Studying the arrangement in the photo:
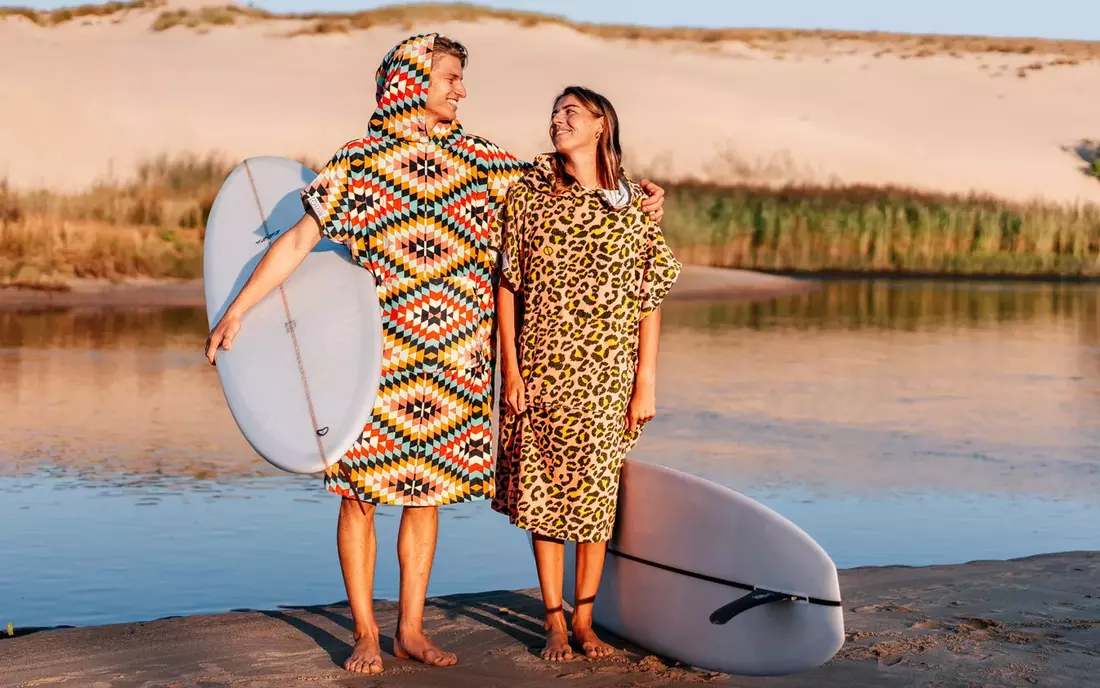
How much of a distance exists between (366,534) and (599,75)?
37.0 metres

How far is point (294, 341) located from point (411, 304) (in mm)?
341

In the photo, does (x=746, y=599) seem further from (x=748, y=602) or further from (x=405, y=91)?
(x=405, y=91)

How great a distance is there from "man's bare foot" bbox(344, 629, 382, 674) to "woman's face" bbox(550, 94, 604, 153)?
1289mm

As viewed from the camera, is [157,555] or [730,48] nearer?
[157,555]

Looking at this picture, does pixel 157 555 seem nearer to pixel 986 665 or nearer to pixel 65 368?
pixel 986 665

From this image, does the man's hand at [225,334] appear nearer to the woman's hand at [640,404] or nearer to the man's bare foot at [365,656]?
the man's bare foot at [365,656]

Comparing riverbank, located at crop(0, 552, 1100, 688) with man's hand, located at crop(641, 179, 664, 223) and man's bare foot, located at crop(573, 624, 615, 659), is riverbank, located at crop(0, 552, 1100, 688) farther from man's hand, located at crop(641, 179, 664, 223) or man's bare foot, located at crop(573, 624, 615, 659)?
man's hand, located at crop(641, 179, 664, 223)

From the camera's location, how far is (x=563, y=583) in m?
4.75

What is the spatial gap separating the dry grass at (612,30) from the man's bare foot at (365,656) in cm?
3654

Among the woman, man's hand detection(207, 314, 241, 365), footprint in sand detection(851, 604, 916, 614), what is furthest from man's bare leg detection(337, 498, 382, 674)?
footprint in sand detection(851, 604, 916, 614)

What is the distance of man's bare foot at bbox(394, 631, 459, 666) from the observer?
416 centimetres

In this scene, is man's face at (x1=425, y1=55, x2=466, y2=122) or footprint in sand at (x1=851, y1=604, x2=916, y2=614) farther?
footprint in sand at (x1=851, y1=604, x2=916, y2=614)

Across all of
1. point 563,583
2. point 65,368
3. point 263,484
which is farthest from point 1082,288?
point 563,583

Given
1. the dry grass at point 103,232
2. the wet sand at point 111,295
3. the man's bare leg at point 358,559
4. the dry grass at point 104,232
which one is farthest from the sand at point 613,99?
the man's bare leg at point 358,559
